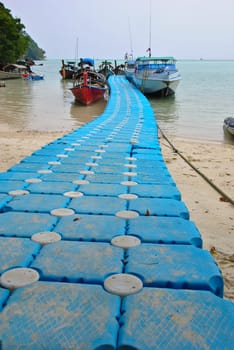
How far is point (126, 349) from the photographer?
1.40 m

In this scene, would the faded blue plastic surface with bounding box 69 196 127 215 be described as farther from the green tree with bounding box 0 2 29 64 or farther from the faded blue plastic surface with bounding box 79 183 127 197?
the green tree with bounding box 0 2 29 64

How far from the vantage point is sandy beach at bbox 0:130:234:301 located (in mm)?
3408

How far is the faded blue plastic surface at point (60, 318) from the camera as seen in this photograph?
4.62 feet

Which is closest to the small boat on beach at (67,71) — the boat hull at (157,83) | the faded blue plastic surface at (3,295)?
the boat hull at (157,83)

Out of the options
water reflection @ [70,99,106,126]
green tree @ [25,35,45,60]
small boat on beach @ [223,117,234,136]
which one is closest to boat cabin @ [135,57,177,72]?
water reflection @ [70,99,106,126]

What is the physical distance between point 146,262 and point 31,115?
15074mm

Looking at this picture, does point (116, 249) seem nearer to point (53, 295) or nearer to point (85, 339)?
point (53, 295)

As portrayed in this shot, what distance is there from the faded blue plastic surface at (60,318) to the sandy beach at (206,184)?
1336mm

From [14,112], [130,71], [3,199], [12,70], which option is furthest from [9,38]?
[3,199]

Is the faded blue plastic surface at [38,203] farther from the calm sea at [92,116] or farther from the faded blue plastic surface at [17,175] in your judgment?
the calm sea at [92,116]

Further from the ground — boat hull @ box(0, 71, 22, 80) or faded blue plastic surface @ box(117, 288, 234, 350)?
boat hull @ box(0, 71, 22, 80)

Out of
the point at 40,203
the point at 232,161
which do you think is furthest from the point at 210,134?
the point at 40,203

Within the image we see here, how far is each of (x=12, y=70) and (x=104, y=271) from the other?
5016cm

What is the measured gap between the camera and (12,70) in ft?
157
